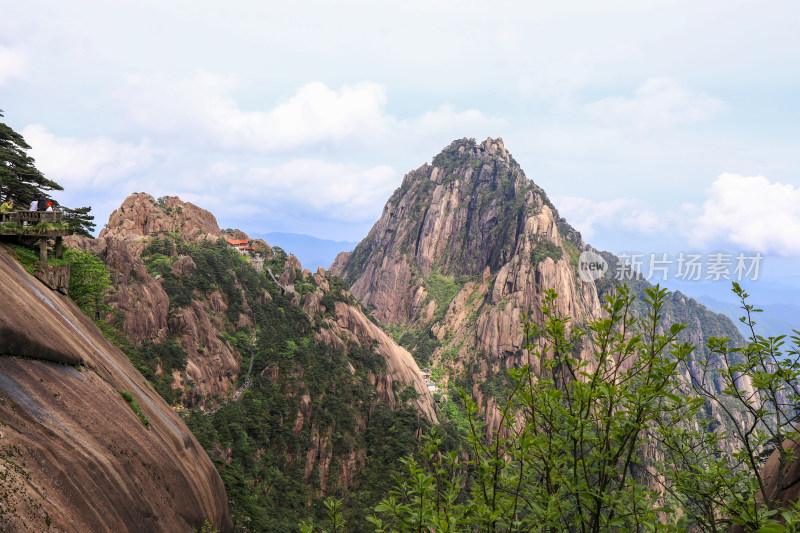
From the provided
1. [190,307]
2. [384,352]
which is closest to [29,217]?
[190,307]

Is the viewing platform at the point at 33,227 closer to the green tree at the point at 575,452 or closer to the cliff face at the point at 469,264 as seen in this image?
the green tree at the point at 575,452

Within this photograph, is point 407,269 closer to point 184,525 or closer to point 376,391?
point 376,391

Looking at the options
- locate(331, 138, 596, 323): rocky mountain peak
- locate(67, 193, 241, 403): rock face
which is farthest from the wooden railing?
locate(331, 138, 596, 323): rocky mountain peak

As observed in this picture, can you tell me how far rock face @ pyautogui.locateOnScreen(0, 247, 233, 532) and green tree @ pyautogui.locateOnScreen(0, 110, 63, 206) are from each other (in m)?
18.0

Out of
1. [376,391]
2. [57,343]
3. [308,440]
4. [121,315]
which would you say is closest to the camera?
[57,343]

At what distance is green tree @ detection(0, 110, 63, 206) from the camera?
31.9m

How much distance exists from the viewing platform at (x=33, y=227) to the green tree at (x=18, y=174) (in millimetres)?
10239

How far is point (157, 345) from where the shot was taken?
4909cm

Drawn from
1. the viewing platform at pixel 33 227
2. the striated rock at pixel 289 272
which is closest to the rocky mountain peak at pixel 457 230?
the striated rock at pixel 289 272

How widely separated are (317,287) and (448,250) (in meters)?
84.7

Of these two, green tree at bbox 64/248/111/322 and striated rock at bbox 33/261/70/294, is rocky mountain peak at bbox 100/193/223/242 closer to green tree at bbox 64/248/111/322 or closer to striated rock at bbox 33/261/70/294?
green tree at bbox 64/248/111/322

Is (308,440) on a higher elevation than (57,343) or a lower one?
lower

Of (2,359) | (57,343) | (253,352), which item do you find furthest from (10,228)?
(253,352)

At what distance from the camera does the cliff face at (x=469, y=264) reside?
11181 centimetres
